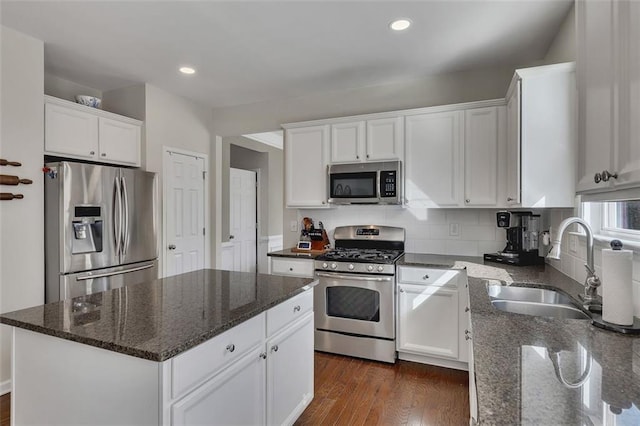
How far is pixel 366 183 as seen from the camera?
323cm

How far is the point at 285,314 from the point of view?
1814mm

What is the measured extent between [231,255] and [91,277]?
2446 millimetres

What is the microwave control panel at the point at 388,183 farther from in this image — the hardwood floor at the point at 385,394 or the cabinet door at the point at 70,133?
the cabinet door at the point at 70,133

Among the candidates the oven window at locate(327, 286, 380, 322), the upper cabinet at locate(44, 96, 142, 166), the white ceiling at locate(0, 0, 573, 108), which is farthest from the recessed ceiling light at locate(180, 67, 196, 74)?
the oven window at locate(327, 286, 380, 322)

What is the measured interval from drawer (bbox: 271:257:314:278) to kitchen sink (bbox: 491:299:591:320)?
168 cm

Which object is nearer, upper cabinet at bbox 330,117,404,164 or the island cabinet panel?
the island cabinet panel

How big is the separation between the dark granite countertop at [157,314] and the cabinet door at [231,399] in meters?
0.20

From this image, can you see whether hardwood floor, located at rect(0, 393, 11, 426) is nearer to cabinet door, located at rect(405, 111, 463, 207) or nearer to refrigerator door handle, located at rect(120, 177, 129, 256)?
refrigerator door handle, located at rect(120, 177, 129, 256)

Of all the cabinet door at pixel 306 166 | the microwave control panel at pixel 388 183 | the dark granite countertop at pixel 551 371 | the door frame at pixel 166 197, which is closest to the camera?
the dark granite countertop at pixel 551 371

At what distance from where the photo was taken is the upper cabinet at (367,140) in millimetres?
3162

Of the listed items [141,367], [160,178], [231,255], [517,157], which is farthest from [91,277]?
[517,157]

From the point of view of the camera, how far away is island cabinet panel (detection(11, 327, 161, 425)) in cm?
112

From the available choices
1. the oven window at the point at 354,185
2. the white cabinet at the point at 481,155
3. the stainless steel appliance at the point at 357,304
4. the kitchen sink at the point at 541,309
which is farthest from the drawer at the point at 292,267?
the kitchen sink at the point at 541,309

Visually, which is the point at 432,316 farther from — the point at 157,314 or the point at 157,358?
the point at 157,358
